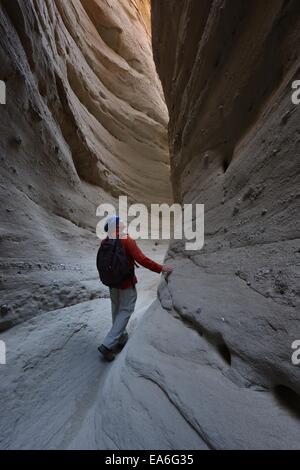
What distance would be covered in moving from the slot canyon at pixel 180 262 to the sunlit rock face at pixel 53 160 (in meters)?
0.03

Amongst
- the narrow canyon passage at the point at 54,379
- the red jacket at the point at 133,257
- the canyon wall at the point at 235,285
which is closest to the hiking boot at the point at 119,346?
the narrow canyon passage at the point at 54,379

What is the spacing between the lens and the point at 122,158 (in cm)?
944

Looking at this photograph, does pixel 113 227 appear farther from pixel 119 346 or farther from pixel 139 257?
pixel 119 346

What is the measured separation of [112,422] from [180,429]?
47cm

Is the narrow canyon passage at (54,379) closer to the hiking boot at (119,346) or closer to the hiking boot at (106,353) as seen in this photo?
the hiking boot at (106,353)

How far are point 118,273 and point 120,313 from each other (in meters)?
0.38

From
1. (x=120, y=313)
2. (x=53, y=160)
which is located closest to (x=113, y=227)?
(x=120, y=313)

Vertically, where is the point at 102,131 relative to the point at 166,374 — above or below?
above

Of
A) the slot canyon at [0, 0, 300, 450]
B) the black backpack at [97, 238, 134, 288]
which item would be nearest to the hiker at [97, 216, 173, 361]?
the black backpack at [97, 238, 134, 288]

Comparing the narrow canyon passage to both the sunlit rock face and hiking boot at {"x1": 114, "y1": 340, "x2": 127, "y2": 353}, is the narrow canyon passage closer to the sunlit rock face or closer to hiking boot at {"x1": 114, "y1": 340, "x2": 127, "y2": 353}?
hiking boot at {"x1": 114, "y1": 340, "x2": 127, "y2": 353}

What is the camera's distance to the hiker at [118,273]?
2.60m

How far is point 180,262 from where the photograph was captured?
315 centimetres

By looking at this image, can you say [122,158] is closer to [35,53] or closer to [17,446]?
[35,53]
